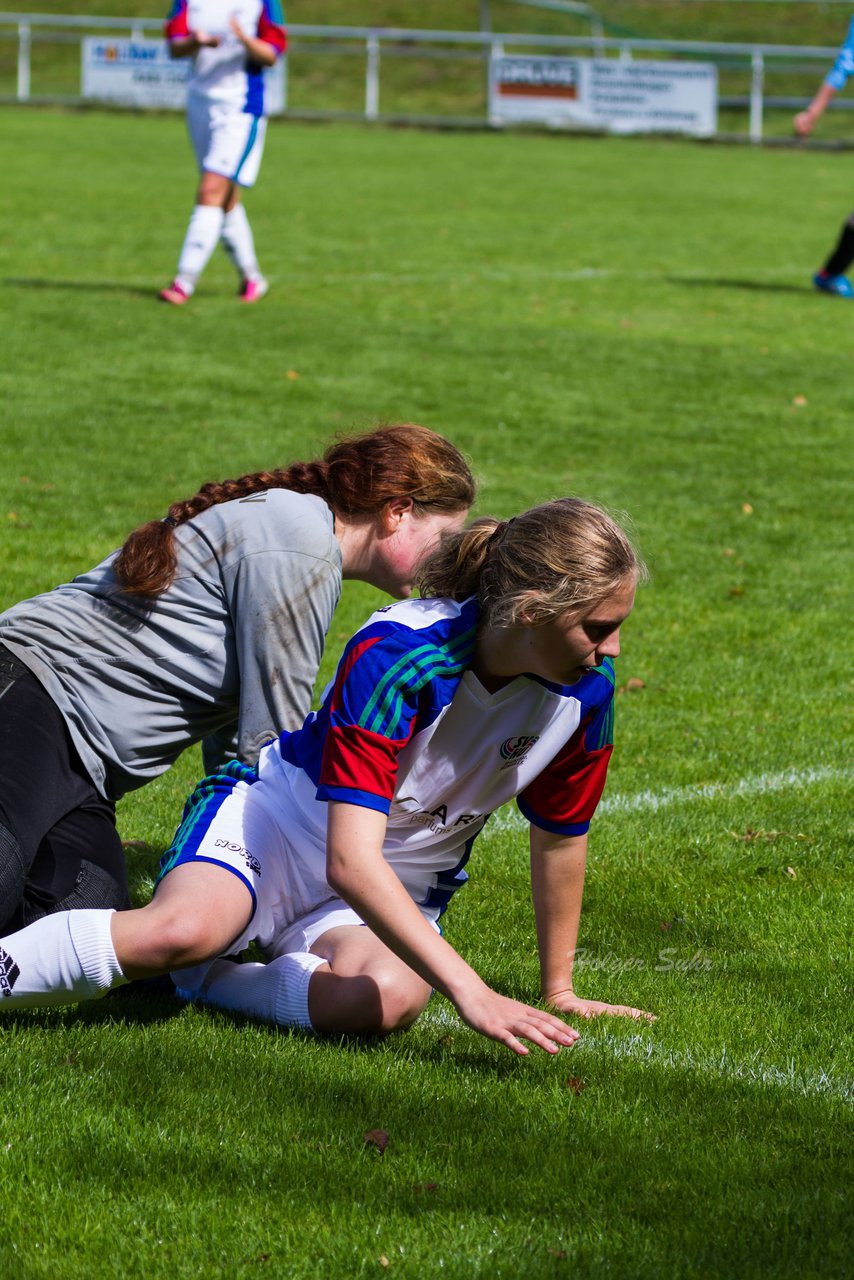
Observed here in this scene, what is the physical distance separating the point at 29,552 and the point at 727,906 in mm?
3833

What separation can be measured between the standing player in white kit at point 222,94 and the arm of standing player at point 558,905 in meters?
9.11

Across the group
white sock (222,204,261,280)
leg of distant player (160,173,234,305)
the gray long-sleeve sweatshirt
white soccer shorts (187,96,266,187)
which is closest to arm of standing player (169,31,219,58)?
white soccer shorts (187,96,266,187)

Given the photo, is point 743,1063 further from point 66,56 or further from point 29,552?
point 66,56

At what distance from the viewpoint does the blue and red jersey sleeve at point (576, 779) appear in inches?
131

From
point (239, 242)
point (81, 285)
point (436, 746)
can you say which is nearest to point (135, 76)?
point (81, 285)

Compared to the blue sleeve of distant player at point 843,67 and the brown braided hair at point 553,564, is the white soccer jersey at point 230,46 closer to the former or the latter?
the blue sleeve of distant player at point 843,67

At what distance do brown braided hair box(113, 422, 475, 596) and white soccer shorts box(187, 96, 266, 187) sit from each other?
8.63 metres

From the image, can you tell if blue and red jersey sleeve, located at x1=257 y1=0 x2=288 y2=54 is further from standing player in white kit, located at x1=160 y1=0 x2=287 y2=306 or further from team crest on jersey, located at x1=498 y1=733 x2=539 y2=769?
team crest on jersey, located at x1=498 y1=733 x2=539 y2=769

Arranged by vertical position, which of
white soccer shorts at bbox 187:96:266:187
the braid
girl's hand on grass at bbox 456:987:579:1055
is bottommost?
girl's hand on grass at bbox 456:987:579:1055

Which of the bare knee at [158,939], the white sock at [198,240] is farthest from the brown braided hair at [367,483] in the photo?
the white sock at [198,240]

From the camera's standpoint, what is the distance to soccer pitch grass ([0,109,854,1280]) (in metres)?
2.61

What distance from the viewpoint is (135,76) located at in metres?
29.9

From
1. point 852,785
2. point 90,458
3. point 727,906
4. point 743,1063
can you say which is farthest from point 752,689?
point 90,458

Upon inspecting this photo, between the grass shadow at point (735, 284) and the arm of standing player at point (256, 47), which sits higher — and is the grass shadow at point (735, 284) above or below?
below
